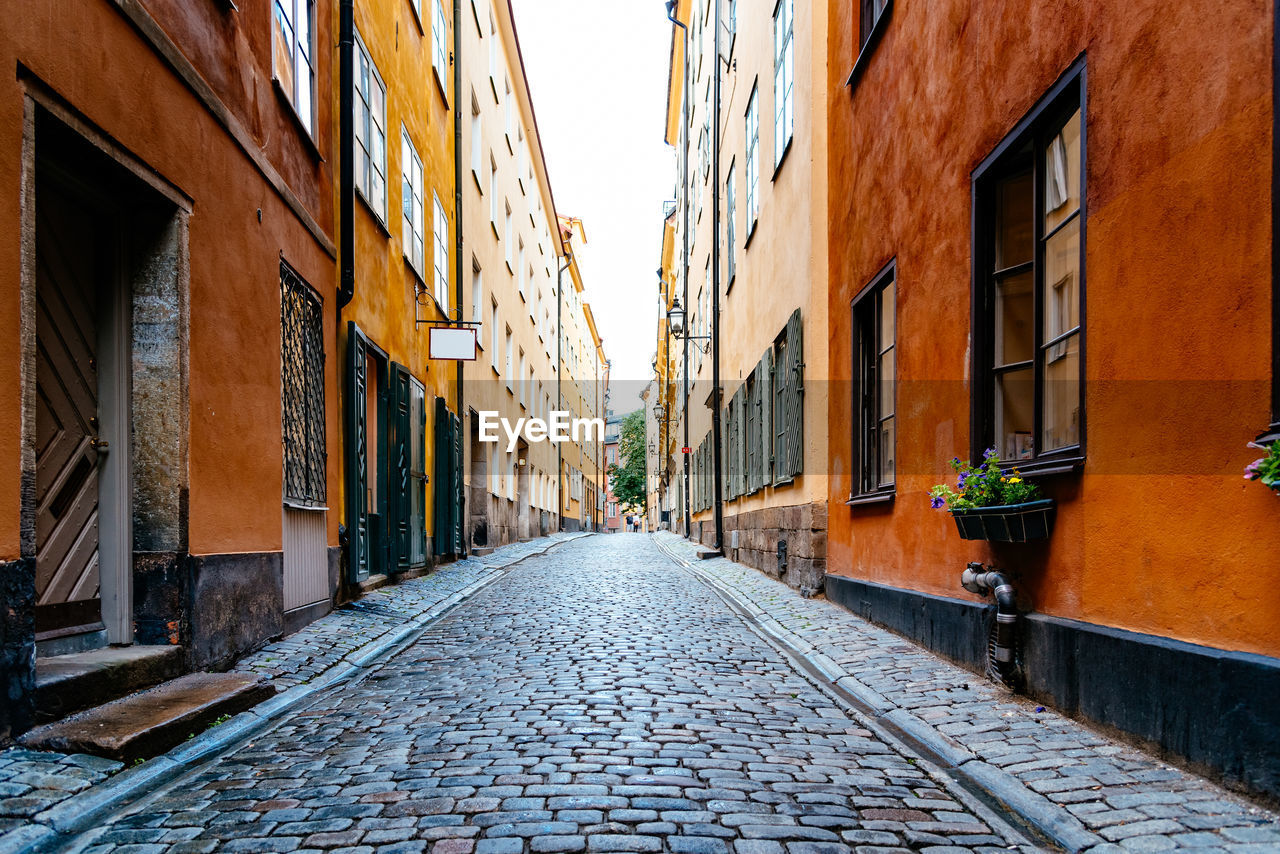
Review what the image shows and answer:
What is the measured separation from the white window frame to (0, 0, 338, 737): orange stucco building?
697 centimetres

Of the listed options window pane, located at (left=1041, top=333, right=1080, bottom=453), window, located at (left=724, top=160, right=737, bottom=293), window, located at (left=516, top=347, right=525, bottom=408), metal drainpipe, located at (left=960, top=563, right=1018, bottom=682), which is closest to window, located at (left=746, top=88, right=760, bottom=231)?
window, located at (left=724, top=160, right=737, bottom=293)

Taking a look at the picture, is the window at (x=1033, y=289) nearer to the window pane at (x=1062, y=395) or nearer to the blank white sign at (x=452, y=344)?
the window pane at (x=1062, y=395)

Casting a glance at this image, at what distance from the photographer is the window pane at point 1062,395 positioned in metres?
4.62

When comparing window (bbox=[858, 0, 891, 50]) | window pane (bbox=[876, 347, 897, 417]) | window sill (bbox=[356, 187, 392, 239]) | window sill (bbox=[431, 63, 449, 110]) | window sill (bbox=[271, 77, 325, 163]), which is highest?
window sill (bbox=[431, 63, 449, 110])

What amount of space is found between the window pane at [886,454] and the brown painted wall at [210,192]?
4774 mm

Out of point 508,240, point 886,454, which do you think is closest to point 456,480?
point 886,454

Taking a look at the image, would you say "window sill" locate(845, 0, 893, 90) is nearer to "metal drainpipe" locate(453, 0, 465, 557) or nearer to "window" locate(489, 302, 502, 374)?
"metal drainpipe" locate(453, 0, 465, 557)

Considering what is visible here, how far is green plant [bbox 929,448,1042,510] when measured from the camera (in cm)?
475

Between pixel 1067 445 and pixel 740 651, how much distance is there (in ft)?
9.40

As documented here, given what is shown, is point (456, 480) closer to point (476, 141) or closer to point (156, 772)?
point (476, 141)

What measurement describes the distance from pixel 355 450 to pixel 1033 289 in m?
6.33

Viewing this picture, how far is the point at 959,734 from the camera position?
13.7ft

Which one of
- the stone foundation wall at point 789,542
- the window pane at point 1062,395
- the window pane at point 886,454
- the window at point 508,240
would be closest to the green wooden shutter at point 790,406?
the stone foundation wall at point 789,542

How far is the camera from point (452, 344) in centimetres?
1202
